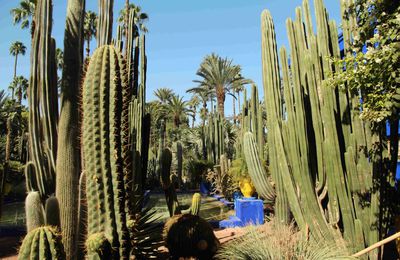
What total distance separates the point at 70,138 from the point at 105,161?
146 cm

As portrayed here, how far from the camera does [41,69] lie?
4488 millimetres

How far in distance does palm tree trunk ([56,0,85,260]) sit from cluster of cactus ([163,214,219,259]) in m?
1.62

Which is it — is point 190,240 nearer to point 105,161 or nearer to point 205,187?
point 105,161

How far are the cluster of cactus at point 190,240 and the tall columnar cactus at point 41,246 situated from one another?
251 centimetres

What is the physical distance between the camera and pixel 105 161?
9.84ft

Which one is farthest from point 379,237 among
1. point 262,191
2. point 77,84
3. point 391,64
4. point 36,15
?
point 36,15

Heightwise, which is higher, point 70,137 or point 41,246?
point 70,137

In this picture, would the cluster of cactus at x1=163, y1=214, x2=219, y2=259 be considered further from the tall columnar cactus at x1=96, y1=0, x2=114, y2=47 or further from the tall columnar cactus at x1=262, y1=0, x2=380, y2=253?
the tall columnar cactus at x1=96, y1=0, x2=114, y2=47

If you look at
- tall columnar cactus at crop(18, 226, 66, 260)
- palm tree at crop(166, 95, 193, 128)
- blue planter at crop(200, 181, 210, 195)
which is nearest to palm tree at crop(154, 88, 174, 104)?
palm tree at crop(166, 95, 193, 128)

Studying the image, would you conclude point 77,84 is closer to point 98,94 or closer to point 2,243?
point 98,94

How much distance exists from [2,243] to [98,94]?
5.56 metres

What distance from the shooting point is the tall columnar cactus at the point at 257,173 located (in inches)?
281

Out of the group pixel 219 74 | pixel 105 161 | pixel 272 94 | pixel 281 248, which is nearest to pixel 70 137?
pixel 105 161

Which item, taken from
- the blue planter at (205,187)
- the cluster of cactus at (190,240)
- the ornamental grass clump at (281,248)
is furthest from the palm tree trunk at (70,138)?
the blue planter at (205,187)
